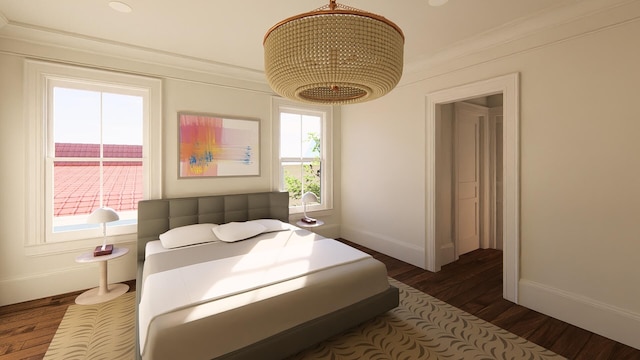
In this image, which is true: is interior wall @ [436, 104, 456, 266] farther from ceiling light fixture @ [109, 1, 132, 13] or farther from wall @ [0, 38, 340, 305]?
ceiling light fixture @ [109, 1, 132, 13]

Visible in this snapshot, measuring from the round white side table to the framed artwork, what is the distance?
3.67 feet

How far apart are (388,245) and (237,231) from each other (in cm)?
218

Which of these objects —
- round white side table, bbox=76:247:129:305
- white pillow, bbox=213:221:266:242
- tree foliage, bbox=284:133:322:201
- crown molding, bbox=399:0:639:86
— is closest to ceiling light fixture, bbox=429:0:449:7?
crown molding, bbox=399:0:639:86

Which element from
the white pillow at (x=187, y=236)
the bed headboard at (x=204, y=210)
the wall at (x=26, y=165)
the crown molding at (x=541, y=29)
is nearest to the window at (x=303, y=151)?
the bed headboard at (x=204, y=210)

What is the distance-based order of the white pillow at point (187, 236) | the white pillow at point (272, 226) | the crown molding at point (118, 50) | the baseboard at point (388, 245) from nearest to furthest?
1. the crown molding at point (118, 50)
2. the white pillow at point (187, 236)
3. the white pillow at point (272, 226)
4. the baseboard at point (388, 245)

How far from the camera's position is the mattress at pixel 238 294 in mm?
1507

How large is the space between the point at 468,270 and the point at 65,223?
4729 millimetres

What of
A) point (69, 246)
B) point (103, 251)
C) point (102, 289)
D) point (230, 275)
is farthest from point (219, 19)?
point (102, 289)

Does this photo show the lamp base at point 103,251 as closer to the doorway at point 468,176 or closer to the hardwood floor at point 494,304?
the hardwood floor at point 494,304

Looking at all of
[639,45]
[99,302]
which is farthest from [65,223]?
[639,45]

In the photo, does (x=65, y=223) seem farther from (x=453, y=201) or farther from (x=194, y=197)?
(x=453, y=201)

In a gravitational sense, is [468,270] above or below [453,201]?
below

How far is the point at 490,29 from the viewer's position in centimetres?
255

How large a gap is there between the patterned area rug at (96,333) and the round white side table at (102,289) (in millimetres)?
88
